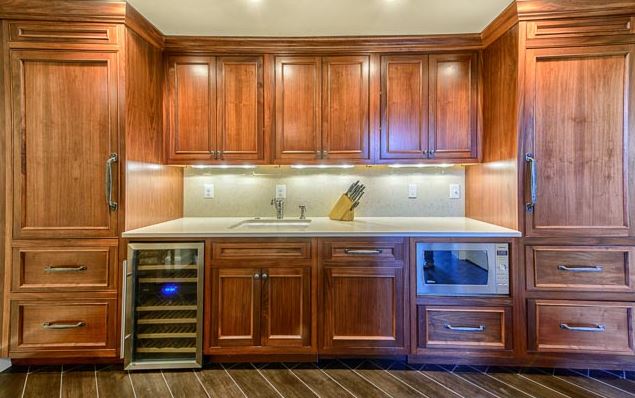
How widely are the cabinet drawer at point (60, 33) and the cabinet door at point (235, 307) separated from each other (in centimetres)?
163

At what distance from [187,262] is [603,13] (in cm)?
299

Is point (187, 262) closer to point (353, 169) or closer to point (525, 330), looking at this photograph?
point (353, 169)

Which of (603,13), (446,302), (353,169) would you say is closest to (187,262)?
(353,169)

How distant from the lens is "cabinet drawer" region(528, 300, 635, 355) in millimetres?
1896

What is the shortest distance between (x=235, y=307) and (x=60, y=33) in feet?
6.63

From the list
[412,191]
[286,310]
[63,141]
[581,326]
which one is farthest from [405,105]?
[63,141]

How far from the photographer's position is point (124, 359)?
1.94 metres

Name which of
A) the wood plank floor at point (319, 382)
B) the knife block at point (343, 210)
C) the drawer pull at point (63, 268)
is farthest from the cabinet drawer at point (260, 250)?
the drawer pull at point (63, 268)

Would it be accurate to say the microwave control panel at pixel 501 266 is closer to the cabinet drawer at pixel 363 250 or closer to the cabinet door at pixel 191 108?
the cabinet drawer at pixel 363 250

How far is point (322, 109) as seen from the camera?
7.80ft

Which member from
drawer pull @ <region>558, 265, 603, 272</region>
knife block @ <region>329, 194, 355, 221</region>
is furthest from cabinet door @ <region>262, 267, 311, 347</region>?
drawer pull @ <region>558, 265, 603, 272</region>

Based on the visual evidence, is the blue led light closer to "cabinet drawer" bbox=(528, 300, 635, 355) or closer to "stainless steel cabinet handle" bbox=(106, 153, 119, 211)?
"stainless steel cabinet handle" bbox=(106, 153, 119, 211)

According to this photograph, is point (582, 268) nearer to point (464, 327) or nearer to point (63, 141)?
point (464, 327)

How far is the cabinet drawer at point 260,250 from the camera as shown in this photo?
200 cm
